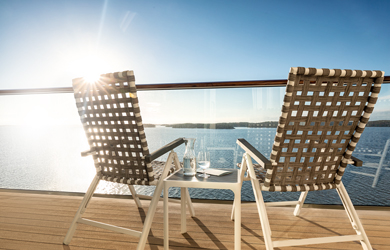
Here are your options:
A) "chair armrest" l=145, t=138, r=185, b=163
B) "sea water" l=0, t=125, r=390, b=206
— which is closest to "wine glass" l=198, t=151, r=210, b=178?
"chair armrest" l=145, t=138, r=185, b=163

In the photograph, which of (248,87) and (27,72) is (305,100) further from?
(27,72)

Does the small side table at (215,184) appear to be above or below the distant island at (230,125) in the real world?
below

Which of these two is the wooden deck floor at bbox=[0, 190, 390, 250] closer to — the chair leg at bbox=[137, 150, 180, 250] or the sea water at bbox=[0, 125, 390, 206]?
the sea water at bbox=[0, 125, 390, 206]

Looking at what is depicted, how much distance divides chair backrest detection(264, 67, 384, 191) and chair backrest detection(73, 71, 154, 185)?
2.59ft

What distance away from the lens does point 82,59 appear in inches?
695

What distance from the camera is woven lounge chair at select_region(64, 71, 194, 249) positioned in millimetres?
1474

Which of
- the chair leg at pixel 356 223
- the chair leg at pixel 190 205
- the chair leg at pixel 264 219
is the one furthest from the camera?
the chair leg at pixel 190 205

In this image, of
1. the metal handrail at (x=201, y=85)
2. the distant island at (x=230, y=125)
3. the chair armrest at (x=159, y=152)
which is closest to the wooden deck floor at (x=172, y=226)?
the chair armrest at (x=159, y=152)

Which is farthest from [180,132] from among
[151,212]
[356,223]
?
[356,223]

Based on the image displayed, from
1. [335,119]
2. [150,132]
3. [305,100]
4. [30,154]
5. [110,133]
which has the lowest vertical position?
[30,154]

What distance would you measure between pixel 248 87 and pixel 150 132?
1050mm

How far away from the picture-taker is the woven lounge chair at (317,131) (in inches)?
50.7

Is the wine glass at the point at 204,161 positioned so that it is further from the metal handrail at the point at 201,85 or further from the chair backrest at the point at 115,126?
the metal handrail at the point at 201,85

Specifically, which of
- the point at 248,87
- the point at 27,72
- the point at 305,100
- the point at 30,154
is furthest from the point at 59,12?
the point at 305,100
